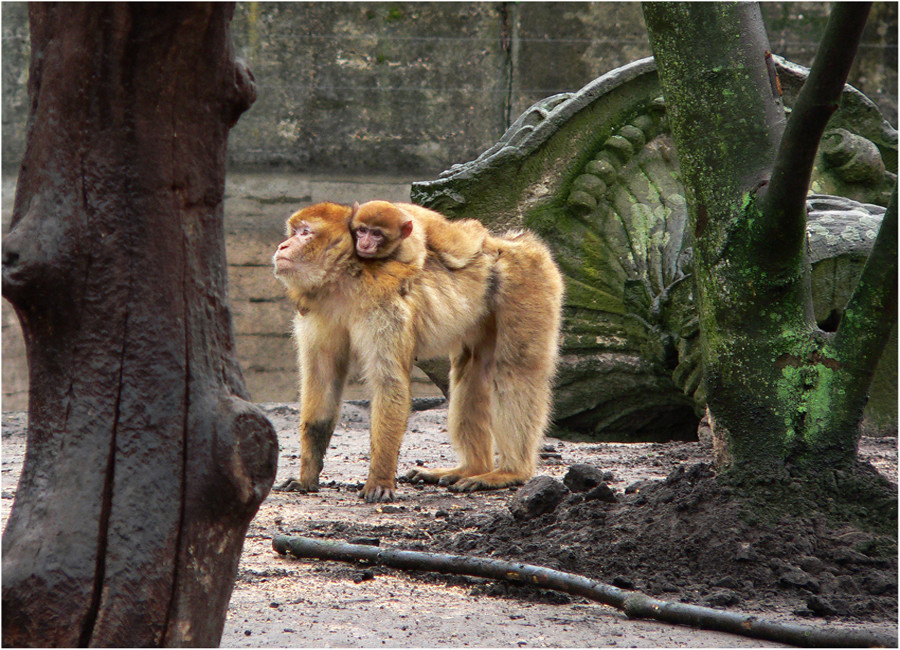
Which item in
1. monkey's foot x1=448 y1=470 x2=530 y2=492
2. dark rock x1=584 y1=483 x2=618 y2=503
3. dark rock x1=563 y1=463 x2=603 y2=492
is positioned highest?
dark rock x1=584 y1=483 x2=618 y2=503

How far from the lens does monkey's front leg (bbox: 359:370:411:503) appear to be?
4.36m

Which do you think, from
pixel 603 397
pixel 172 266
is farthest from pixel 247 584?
pixel 603 397

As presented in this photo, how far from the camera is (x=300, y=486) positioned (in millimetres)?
4523

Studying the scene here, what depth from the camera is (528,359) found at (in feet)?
15.6

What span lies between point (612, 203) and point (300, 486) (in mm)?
2637

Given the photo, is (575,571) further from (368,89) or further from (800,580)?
(368,89)

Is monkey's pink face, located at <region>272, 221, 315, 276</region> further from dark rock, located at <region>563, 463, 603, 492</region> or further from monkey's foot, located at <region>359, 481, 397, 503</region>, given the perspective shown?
dark rock, located at <region>563, 463, 603, 492</region>

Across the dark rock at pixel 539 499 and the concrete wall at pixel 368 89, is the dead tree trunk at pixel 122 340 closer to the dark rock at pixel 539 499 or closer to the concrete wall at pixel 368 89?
the dark rock at pixel 539 499

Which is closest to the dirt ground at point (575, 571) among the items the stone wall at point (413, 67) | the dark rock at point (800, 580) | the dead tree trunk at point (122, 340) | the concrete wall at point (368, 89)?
the dark rock at point (800, 580)

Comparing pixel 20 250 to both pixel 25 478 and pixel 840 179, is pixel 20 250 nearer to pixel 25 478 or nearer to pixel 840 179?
pixel 25 478

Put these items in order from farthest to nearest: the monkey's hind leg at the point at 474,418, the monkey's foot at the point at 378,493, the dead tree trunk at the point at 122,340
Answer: the monkey's hind leg at the point at 474,418 → the monkey's foot at the point at 378,493 → the dead tree trunk at the point at 122,340

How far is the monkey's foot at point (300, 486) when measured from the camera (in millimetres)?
4520

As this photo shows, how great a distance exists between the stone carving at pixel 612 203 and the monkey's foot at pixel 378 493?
5.80 feet

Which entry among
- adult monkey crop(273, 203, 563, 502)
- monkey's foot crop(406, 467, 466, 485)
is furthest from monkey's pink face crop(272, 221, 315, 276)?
monkey's foot crop(406, 467, 466, 485)
